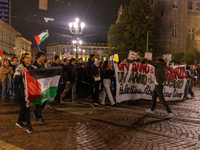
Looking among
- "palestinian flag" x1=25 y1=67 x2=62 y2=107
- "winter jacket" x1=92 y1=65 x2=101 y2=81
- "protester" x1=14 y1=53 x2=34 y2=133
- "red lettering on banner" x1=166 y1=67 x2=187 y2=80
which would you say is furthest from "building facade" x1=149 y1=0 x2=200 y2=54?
"protester" x1=14 y1=53 x2=34 y2=133

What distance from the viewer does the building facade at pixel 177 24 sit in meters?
38.3

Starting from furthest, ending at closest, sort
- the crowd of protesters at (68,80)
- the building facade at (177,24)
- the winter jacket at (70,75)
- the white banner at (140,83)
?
1. the building facade at (177,24)
2. the winter jacket at (70,75)
3. the white banner at (140,83)
4. the crowd of protesters at (68,80)

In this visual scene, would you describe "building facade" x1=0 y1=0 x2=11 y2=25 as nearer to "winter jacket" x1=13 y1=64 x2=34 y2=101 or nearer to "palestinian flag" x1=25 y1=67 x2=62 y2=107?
"palestinian flag" x1=25 y1=67 x2=62 y2=107

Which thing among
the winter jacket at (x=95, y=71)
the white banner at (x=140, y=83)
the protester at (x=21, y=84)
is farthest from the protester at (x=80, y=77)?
the protester at (x=21, y=84)

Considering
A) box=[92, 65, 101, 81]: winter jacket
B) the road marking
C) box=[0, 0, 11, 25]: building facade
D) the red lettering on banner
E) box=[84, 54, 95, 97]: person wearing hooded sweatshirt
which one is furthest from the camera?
box=[0, 0, 11, 25]: building facade

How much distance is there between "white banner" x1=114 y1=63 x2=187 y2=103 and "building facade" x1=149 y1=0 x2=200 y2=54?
28.4 meters

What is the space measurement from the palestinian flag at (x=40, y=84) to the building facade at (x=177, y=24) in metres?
34.7

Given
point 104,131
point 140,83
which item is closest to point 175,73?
point 140,83

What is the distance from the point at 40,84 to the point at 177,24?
36441mm

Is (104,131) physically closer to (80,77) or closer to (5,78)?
(80,77)

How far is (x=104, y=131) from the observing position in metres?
5.93

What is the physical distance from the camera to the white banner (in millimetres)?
9820

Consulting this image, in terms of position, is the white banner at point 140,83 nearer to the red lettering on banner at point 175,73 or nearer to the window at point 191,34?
the red lettering on banner at point 175,73

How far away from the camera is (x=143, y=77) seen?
1039 cm
